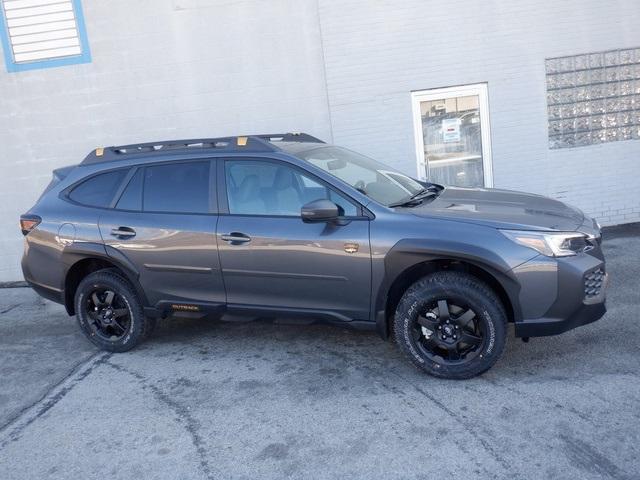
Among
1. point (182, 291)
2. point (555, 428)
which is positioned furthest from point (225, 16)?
point (555, 428)

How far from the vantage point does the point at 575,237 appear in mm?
4188

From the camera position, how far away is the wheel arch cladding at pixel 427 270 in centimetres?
414

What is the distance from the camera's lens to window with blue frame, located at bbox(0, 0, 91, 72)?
27.3 feet

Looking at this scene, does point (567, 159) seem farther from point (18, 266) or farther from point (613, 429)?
point (18, 266)

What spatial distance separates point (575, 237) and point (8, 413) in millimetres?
4246

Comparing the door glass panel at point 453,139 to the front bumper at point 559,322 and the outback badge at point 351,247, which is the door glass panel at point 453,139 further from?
the front bumper at point 559,322

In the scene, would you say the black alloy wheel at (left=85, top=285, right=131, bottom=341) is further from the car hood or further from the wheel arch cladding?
the car hood

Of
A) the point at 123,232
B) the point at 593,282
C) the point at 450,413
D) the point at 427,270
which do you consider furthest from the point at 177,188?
the point at 593,282

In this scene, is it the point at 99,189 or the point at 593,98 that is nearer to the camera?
the point at 99,189

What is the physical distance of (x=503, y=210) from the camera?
4.52 m

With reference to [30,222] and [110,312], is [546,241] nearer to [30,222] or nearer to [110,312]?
[110,312]

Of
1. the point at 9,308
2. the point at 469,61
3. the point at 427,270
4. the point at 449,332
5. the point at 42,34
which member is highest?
the point at 42,34

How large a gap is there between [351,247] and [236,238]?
948 mm

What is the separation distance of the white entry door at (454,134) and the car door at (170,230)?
417 centimetres
